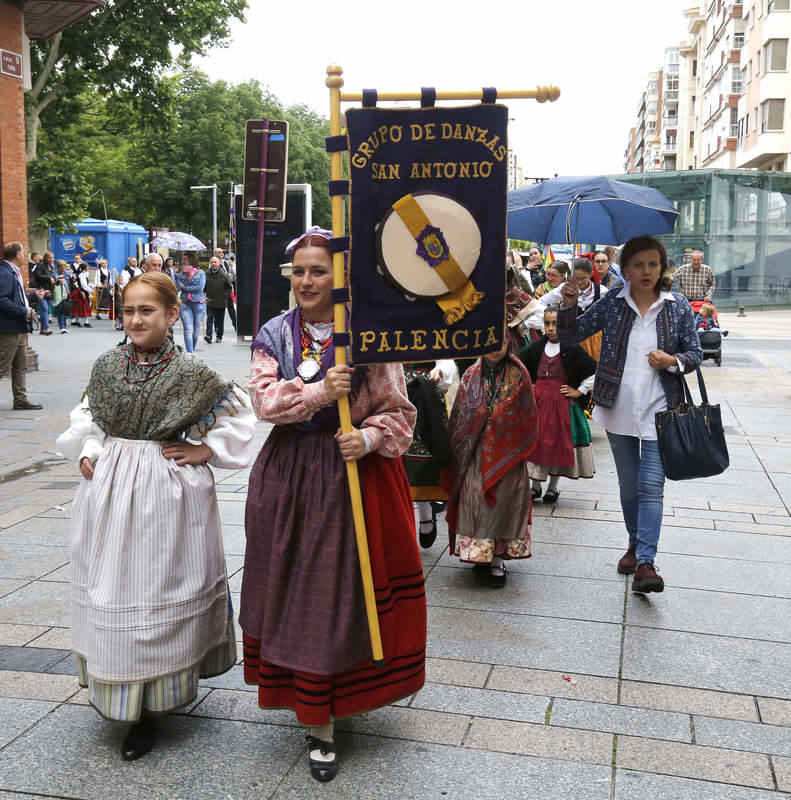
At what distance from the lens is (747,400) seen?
42.0 feet

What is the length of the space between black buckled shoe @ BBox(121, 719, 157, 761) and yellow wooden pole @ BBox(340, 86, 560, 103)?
2.26 meters

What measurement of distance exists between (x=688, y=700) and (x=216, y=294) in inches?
697

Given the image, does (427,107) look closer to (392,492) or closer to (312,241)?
(312,241)

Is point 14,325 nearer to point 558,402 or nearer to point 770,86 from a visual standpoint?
point 558,402

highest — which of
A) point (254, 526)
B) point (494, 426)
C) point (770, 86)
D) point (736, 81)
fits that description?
point (736, 81)

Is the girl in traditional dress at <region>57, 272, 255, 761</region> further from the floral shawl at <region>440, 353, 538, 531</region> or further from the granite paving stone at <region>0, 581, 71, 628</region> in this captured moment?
the floral shawl at <region>440, 353, 538, 531</region>

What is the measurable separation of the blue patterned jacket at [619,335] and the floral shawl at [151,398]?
2473 millimetres

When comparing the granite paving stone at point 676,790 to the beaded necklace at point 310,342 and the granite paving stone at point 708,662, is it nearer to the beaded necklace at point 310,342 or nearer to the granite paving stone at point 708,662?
the granite paving stone at point 708,662

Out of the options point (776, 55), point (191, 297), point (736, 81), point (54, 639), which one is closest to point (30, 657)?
point (54, 639)

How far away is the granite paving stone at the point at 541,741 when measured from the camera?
3.46 meters

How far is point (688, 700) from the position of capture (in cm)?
393

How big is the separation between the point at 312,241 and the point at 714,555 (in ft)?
12.1

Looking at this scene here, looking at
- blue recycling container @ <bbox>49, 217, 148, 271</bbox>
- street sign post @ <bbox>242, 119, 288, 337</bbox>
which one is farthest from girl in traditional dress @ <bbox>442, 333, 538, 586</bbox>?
blue recycling container @ <bbox>49, 217, 148, 271</bbox>

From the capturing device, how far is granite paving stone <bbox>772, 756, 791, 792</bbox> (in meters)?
3.26
